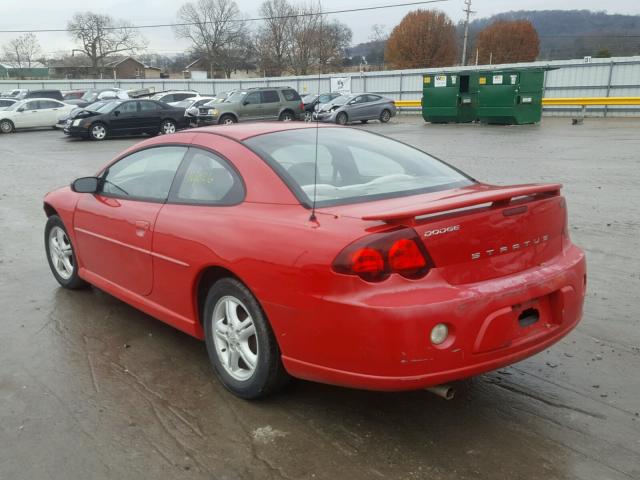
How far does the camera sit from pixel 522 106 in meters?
24.9

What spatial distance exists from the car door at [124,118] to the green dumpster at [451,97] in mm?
12906

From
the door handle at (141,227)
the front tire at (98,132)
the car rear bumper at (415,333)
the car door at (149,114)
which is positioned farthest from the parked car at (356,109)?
the car rear bumper at (415,333)

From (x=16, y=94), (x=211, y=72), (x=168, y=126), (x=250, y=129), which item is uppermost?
(x=211, y=72)

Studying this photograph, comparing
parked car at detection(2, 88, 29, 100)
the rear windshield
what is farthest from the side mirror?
parked car at detection(2, 88, 29, 100)

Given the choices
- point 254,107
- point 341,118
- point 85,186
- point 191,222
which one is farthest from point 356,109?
point 191,222

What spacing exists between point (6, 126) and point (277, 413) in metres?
28.1

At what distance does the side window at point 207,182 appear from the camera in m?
3.48

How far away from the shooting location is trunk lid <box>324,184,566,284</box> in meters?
2.77

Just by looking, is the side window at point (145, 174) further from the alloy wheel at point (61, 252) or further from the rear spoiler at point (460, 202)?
the rear spoiler at point (460, 202)

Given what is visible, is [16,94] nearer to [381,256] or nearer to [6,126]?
[6,126]

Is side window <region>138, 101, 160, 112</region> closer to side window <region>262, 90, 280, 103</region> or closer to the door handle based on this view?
side window <region>262, 90, 280, 103</region>

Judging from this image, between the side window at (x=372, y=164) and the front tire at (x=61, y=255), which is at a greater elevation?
the side window at (x=372, y=164)

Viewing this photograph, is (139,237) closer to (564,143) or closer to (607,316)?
(607,316)

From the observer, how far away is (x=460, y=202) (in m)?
2.85
